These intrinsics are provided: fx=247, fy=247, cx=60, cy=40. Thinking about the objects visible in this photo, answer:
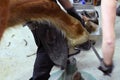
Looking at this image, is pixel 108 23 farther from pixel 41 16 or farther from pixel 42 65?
pixel 42 65

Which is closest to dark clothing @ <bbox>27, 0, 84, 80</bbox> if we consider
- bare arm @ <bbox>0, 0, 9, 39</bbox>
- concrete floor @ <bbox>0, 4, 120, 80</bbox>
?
bare arm @ <bbox>0, 0, 9, 39</bbox>

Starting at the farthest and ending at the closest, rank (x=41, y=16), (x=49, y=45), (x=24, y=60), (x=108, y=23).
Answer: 1. (x=24, y=60)
2. (x=49, y=45)
3. (x=41, y=16)
4. (x=108, y=23)

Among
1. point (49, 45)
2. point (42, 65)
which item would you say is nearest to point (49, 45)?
point (49, 45)

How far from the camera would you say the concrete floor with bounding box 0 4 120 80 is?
1.46m

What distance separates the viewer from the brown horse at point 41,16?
28.1 inches

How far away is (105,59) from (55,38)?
0.36 m

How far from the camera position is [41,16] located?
2.81ft

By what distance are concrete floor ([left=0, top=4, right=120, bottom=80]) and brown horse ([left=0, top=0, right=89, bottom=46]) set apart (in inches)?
19.7

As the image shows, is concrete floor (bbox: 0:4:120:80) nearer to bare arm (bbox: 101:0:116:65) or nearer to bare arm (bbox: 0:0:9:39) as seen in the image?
bare arm (bbox: 0:0:9:39)

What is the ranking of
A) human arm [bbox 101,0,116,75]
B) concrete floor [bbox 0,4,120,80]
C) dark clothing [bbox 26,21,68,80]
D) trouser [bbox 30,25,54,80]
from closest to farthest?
human arm [bbox 101,0,116,75] < dark clothing [bbox 26,21,68,80] < trouser [bbox 30,25,54,80] < concrete floor [bbox 0,4,120,80]

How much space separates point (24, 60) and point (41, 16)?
31.3 inches

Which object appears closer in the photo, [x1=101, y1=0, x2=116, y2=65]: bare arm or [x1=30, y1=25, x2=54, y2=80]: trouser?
[x1=101, y1=0, x2=116, y2=65]: bare arm

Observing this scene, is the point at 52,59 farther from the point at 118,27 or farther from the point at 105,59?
the point at 118,27

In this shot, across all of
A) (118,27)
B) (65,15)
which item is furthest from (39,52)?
(118,27)
